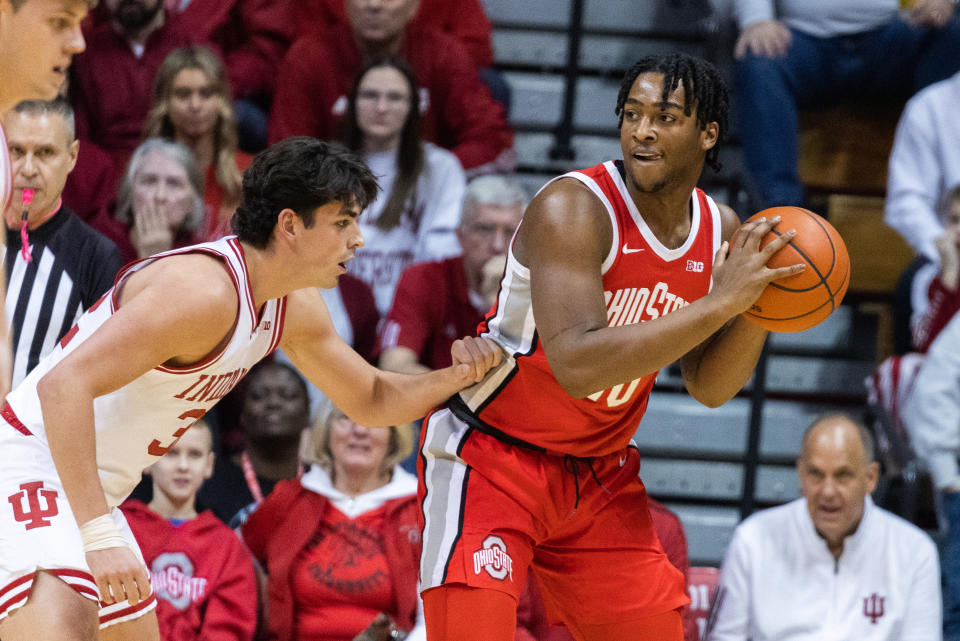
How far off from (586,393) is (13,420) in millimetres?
1399

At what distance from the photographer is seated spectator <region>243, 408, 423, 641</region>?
4.62 m

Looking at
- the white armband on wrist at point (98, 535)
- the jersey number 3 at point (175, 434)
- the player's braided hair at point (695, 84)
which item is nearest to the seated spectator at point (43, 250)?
the jersey number 3 at point (175, 434)

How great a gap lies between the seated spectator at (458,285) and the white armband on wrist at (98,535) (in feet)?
8.45

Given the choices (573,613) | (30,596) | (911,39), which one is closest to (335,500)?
(573,613)

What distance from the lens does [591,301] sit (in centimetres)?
305

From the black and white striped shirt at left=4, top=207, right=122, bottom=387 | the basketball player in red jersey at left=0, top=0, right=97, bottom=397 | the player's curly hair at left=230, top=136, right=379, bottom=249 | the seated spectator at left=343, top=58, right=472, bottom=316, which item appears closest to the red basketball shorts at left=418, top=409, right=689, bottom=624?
the player's curly hair at left=230, top=136, right=379, bottom=249

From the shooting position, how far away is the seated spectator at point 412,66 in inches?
255

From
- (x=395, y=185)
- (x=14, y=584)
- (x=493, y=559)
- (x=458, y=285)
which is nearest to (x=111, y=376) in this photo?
(x=14, y=584)

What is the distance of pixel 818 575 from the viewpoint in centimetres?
506

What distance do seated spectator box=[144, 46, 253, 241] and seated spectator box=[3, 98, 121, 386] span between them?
4.97ft

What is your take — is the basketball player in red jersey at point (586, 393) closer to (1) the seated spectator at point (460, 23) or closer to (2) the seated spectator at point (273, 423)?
(2) the seated spectator at point (273, 423)

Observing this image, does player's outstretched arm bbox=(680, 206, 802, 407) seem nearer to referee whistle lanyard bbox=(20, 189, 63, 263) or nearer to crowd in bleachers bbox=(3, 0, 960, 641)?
crowd in bleachers bbox=(3, 0, 960, 641)

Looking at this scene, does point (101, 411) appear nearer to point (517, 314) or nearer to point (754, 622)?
point (517, 314)

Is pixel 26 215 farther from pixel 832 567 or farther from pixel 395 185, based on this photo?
pixel 832 567
